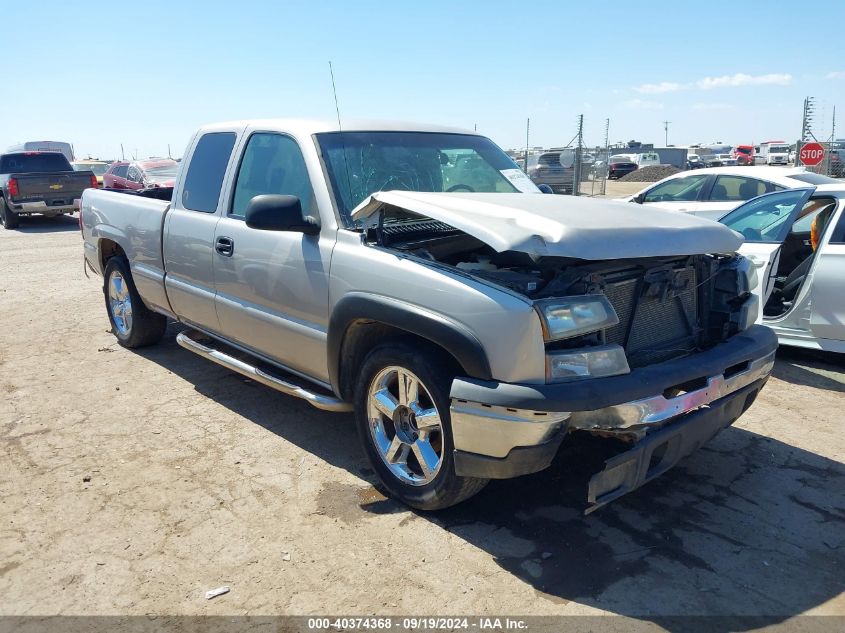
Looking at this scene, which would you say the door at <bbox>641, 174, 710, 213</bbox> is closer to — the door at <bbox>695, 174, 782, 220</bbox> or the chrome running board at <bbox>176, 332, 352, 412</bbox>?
the door at <bbox>695, 174, 782, 220</bbox>

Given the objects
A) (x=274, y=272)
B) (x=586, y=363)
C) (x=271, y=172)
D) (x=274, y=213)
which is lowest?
(x=586, y=363)

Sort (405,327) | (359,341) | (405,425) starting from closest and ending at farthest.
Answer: (405,327)
(405,425)
(359,341)

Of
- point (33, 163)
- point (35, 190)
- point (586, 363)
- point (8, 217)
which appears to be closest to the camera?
point (586, 363)

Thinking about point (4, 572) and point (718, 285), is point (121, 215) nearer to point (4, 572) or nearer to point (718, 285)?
point (4, 572)

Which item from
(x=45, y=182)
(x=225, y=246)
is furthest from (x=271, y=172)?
(x=45, y=182)

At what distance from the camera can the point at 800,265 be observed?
241 inches

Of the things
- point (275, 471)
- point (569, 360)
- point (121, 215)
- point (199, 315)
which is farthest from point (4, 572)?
point (121, 215)

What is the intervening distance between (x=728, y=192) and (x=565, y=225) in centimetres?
799

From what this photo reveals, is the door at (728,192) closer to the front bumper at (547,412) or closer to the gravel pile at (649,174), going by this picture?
the front bumper at (547,412)

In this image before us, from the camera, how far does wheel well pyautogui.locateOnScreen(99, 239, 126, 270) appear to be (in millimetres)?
6374

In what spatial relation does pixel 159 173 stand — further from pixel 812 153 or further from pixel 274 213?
pixel 812 153

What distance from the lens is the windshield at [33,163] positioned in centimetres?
1822

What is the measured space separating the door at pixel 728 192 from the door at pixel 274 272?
22.8 feet

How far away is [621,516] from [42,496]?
10.1 ft
